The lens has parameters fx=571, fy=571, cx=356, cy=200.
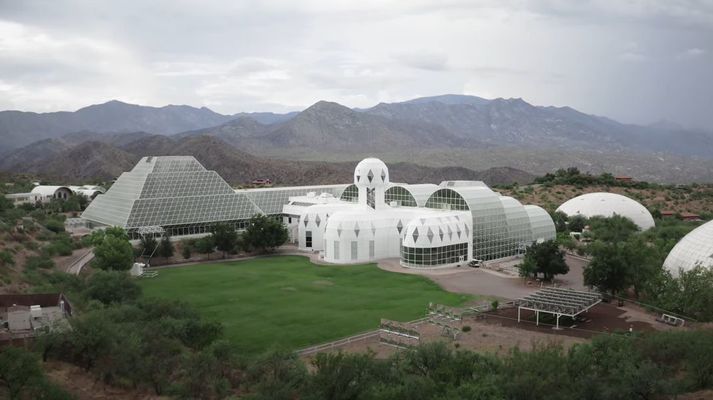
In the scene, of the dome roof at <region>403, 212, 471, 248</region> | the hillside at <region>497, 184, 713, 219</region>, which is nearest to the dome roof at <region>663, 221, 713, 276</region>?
the dome roof at <region>403, 212, 471, 248</region>

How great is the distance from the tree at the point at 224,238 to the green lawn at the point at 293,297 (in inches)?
112

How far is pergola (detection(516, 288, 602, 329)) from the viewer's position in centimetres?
3378

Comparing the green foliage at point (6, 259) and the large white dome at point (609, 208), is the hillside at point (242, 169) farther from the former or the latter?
the green foliage at point (6, 259)

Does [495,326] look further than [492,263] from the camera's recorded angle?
No

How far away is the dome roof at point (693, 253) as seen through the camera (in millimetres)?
37688

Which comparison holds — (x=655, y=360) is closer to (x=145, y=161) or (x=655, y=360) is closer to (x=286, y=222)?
(x=286, y=222)

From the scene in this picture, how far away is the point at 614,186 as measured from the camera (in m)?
108

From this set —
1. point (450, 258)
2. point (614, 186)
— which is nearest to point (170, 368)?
point (450, 258)

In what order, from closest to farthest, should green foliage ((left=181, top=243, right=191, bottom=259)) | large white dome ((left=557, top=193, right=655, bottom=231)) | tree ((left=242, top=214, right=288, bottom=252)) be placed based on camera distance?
green foliage ((left=181, top=243, right=191, bottom=259)), tree ((left=242, top=214, right=288, bottom=252)), large white dome ((left=557, top=193, right=655, bottom=231))

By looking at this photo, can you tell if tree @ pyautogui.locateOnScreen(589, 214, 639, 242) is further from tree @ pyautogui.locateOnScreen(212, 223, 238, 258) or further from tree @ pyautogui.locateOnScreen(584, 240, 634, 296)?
tree @ pyautogui.locateOnScreen(212, 223, 238, 258)

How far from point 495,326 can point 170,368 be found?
63.1 ft

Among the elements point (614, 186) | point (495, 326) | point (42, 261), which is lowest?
point (495, 326)

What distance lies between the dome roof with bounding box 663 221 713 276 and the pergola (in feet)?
21.1

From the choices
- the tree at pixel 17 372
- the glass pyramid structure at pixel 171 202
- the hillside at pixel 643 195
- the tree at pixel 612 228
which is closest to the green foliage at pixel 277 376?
the tree at pixel 17 372
